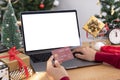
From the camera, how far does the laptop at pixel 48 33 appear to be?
1.26 m

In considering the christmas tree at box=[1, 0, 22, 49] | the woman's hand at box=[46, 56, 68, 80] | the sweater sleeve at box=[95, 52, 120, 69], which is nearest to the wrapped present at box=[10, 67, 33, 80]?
the woman's hand at box=[46, 56, 68, 80]

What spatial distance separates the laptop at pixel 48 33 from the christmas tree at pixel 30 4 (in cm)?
153

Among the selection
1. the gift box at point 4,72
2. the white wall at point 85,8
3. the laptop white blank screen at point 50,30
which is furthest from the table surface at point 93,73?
the white wall at point 85,8

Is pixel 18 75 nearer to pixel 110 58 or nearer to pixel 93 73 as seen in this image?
pixel 93 73

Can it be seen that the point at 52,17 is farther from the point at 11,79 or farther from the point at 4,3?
the point at 4,3

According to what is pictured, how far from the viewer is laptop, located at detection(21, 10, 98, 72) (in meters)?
1.26

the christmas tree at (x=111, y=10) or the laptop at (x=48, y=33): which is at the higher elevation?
the christmas tree at (x=111, y=10)

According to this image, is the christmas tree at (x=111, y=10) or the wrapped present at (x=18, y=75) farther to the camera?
the christmas tree at (x=111, y=10)

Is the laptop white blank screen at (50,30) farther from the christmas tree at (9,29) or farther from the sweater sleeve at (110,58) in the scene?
the sweater sleeve at (110,58)

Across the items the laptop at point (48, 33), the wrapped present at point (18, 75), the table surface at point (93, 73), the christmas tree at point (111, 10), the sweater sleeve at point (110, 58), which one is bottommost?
the table surface at point (93, 73)

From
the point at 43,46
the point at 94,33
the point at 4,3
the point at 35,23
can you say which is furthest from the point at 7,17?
the point at 4,3

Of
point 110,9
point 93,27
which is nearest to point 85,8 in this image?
point 110,9

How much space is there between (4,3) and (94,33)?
6.03 feet

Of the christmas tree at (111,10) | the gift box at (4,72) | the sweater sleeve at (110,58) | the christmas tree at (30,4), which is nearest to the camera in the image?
the gift box at (4,72)
